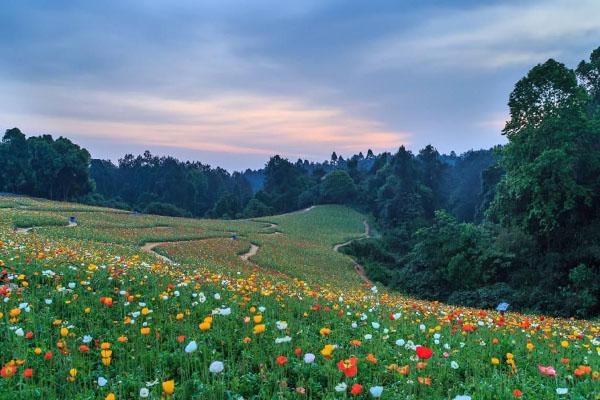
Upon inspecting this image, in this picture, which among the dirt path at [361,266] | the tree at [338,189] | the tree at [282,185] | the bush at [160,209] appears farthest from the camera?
the tree at [282,185]

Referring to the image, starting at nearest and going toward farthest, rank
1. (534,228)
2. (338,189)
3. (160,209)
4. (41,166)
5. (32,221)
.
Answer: (534,228)
(32,221)
(41,166)
(160,209)
(338,189)

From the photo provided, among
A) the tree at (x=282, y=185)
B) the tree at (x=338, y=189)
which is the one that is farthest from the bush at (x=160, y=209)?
the tree at (x=338, y=189)

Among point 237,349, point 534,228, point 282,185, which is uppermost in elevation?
point 282,185

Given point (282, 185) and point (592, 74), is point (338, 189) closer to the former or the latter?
point (282, 185)

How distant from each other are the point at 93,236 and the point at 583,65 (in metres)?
37.9

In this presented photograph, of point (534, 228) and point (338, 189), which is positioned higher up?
point (338, 189)

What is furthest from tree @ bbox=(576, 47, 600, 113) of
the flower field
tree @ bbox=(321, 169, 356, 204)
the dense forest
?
tree @ bbox=(321, 169, 356, 204)

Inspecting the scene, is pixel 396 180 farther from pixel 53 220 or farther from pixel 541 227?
pixel 53 220

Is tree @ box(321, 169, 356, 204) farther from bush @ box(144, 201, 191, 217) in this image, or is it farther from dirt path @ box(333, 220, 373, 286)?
bush @ box(144, 201, 191, 217)

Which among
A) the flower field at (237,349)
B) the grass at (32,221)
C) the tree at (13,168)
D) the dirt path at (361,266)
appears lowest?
the dirt path at (361,266)

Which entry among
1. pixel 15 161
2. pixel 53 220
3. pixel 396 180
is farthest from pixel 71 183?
pixel 396 180

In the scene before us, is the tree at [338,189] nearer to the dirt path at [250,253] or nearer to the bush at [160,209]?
the bush at [160,209]

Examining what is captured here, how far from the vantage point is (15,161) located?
77.2 meters

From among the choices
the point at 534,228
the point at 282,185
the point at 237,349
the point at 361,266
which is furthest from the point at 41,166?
the point at 237,349
